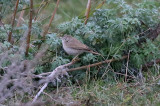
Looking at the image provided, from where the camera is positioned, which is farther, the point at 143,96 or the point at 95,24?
the point at 95,24

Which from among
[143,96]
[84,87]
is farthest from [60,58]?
[143,96]

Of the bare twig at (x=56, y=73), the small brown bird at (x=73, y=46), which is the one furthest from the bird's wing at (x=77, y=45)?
the bare twig at (x=56, y=73)

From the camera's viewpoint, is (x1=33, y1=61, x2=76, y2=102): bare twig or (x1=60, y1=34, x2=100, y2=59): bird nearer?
(x1=33, y1=61, x2=76, y2=102): bare twig

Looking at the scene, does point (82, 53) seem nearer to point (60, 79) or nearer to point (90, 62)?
point (90, 62)

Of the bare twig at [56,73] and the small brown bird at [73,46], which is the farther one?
the small brown bird at [73,46]

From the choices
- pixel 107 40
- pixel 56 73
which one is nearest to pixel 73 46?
pixel 107 40

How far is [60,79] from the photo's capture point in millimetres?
5203

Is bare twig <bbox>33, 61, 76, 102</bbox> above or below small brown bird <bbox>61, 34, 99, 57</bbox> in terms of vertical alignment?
below

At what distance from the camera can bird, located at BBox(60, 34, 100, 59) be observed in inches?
208

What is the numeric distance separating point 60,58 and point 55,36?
0.40 metres

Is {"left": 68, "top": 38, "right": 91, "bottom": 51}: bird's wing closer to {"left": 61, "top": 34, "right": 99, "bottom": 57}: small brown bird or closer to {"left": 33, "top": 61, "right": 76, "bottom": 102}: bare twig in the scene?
{"left": 61, "top": 34, "right": 99, "bottom": 57}: small brown bird

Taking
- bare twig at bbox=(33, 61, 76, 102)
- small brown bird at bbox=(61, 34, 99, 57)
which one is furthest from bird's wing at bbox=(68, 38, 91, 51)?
bare twig at bbox=(33, 61, 76, 102)

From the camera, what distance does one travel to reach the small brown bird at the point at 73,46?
5.27 metres

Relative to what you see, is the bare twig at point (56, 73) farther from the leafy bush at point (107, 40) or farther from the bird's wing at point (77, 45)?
the bird's wing at point (77, 45)
